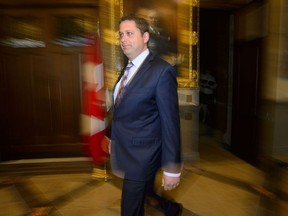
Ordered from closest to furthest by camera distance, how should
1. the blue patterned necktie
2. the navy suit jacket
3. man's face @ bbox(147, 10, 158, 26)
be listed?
the navy suit jacket < the blue patterned necktie < man's face @ bbox(147, 10, 158, 26)

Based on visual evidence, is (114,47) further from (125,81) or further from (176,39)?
(125,81)

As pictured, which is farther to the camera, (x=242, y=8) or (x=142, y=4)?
(x=242, y=8)

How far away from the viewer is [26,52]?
3826 millimetres

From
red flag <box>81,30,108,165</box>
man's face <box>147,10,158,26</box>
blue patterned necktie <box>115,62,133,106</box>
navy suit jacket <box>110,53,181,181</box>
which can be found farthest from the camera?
man's face <box>147,10,158,26</box>

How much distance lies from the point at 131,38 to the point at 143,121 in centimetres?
45

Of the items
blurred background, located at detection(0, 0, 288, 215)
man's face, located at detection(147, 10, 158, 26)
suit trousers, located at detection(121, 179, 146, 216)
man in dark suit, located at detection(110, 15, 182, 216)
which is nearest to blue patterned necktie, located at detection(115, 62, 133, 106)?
man in dark suit, located at detection(110, 15, 182, 216)

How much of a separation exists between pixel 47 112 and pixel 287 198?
3.02m

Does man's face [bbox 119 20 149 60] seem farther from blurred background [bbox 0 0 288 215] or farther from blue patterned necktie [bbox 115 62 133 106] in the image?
blurred background [bbox 0 0 288 215]

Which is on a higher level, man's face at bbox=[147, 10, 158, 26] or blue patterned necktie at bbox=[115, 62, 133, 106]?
man's face at bbox=[147, 10, 158, 26]

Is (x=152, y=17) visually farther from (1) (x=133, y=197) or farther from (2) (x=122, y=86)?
(1) (x=133, y=197)

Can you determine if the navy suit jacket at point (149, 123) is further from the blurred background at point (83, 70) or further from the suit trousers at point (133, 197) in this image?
the blurred background at point (83, 70)

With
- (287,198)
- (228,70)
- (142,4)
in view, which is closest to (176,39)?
Answer: (142,4)

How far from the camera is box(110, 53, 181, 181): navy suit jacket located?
1.53 metres

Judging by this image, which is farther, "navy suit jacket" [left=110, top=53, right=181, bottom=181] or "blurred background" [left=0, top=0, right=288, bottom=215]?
"blurred background" [left=0, top=0, right=288, bottom=215]
